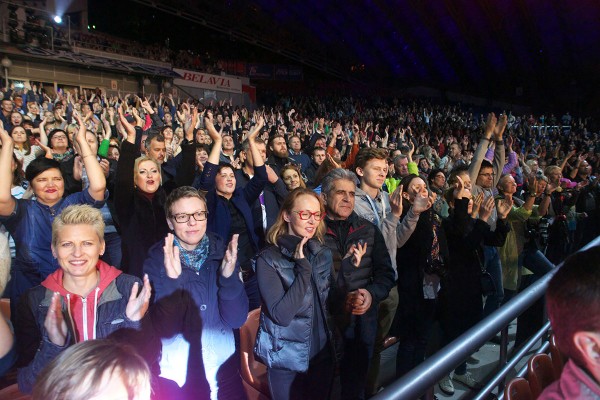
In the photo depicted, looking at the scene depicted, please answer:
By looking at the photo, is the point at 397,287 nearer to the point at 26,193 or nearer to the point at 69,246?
the point at 69,246

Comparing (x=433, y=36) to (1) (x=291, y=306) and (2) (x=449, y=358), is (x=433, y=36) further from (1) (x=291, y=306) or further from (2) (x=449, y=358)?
(2) (x=449, y=358)

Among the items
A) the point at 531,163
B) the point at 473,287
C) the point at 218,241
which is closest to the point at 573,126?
the point at 531,163

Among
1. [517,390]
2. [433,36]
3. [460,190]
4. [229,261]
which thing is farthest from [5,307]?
[433,36]

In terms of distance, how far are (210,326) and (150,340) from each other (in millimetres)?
337

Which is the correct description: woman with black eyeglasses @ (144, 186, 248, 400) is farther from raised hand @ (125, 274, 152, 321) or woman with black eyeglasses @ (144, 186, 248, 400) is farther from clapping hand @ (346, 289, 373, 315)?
clapping hand @ (346, 289, 373, 315)

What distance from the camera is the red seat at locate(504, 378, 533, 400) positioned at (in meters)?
1.47

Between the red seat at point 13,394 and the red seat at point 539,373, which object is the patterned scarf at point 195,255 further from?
the red seat at point 539,373

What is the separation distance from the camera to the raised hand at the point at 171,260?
209 cm

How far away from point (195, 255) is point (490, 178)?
125 inches

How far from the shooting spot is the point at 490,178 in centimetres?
419

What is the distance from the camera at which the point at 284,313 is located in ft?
6.30

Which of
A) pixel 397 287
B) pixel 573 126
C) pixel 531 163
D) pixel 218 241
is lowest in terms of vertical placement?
pixel 397 287

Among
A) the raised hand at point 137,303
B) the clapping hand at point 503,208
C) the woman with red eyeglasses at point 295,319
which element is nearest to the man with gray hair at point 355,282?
the woman with red eyeglasses at point 295,319

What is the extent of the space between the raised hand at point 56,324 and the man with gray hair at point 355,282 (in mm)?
1299
